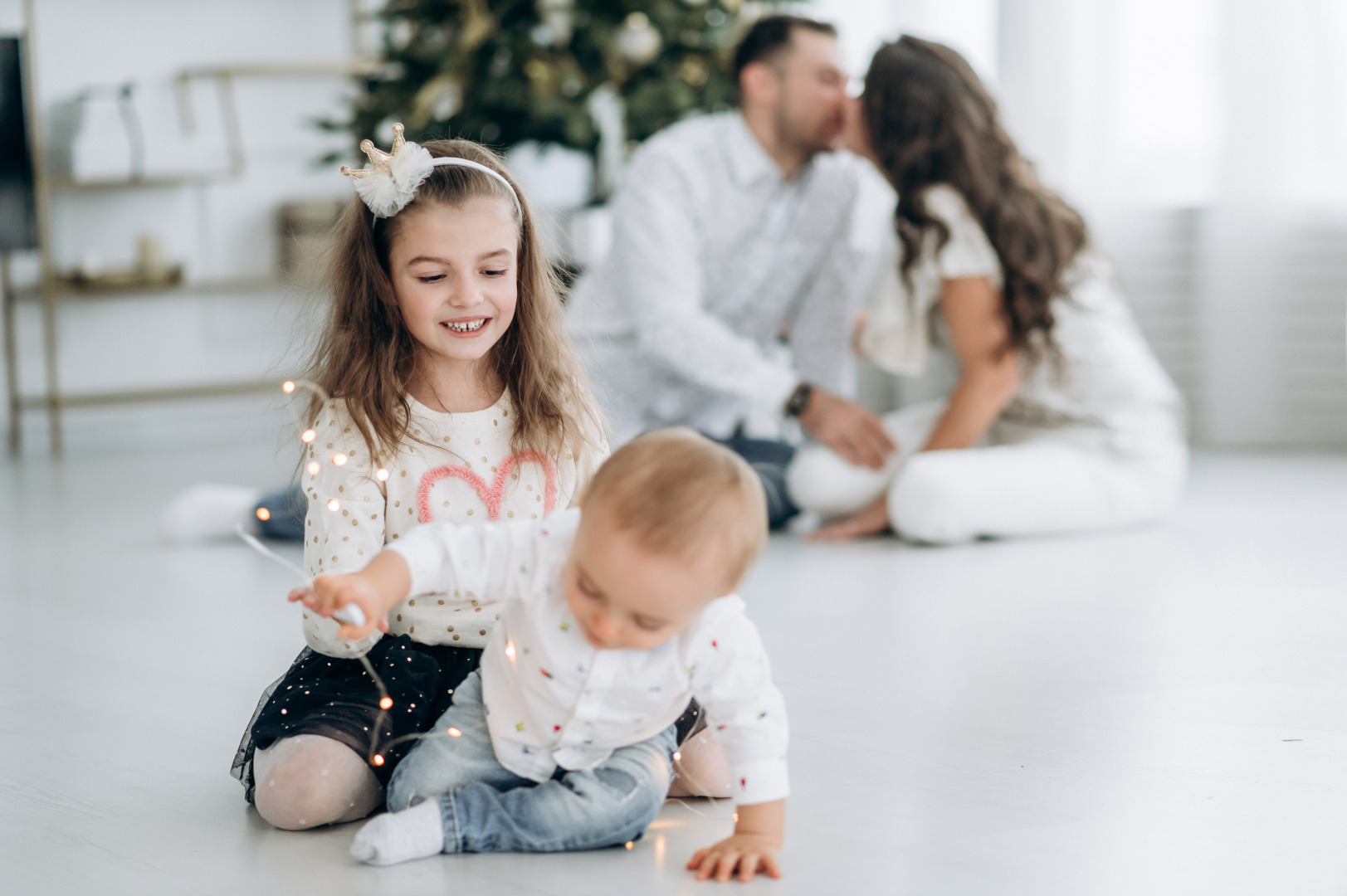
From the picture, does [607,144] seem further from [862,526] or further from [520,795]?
[520,795]

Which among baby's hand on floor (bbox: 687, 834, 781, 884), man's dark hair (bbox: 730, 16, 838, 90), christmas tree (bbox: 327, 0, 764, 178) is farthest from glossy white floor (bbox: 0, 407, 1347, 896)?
christmas tree (bbox: 327, 0, 764, 178)

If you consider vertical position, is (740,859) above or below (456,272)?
below

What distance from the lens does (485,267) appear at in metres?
1.07

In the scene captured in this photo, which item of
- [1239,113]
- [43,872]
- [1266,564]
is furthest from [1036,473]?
[43,872]

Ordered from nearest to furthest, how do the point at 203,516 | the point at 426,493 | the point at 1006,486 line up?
the point at 426,493
the point at 1006,486
the point at 203,516

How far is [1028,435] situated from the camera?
2.14 meters

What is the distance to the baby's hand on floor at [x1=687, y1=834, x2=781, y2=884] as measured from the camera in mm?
905

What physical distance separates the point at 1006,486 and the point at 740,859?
1.17m

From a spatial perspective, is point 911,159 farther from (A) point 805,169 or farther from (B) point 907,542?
(B) point 907,542

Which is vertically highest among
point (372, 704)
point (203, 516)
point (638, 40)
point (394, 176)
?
point (638, 40)

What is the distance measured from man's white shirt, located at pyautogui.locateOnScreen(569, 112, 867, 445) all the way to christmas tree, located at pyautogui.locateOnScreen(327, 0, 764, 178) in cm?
51

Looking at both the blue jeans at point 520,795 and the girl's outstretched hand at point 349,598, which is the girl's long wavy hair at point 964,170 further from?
the girl's outstretched hand at point 349,598

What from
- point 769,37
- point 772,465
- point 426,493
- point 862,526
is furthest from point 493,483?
point 769,37

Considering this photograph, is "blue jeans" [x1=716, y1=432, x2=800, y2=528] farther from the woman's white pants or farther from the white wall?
the white wall
